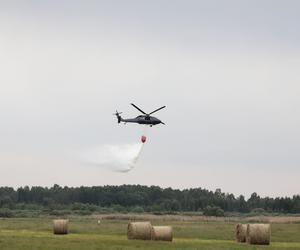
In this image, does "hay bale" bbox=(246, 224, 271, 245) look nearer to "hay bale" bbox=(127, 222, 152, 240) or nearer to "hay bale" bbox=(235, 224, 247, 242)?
"hay bale" bbox=(235, 224, 247, 242)

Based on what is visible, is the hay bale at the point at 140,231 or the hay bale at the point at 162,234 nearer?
the hay bale at the point at 162,234

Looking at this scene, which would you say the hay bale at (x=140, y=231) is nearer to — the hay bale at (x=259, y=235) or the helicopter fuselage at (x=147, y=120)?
the hay bale at (x=259, y=235)

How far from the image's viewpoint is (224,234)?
2295 inches

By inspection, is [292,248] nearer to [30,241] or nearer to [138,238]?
[138,238]

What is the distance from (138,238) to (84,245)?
7.75 meters

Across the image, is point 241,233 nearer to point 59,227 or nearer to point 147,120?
point 147,120

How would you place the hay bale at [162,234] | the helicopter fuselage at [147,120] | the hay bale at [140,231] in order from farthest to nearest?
the helicopter fuselage at [147,120]
the hay bale at [140,231]
the hay bale at [162,234]

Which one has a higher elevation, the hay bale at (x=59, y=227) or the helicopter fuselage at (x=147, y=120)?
the helicopter fuselage at (x=147, y=120)

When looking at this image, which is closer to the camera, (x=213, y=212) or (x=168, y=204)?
(x=213, y=212)

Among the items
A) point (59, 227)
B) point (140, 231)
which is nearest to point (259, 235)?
point (140, 231)

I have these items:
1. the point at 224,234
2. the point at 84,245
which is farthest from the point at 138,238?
the point at 224,234

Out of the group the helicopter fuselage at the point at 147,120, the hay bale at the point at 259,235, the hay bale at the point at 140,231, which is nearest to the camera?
the hay bale at the point at 259,235

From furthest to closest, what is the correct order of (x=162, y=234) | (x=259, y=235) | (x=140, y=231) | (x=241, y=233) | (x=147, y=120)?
(x=147, y=120) → (x=241, y=233) → (x=140, y=231) → (x=162, y=234) → (x=259, y=235)

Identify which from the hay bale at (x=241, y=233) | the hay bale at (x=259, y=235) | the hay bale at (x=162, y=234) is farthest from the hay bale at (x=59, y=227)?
the hay bale at (x=259, y=235)
